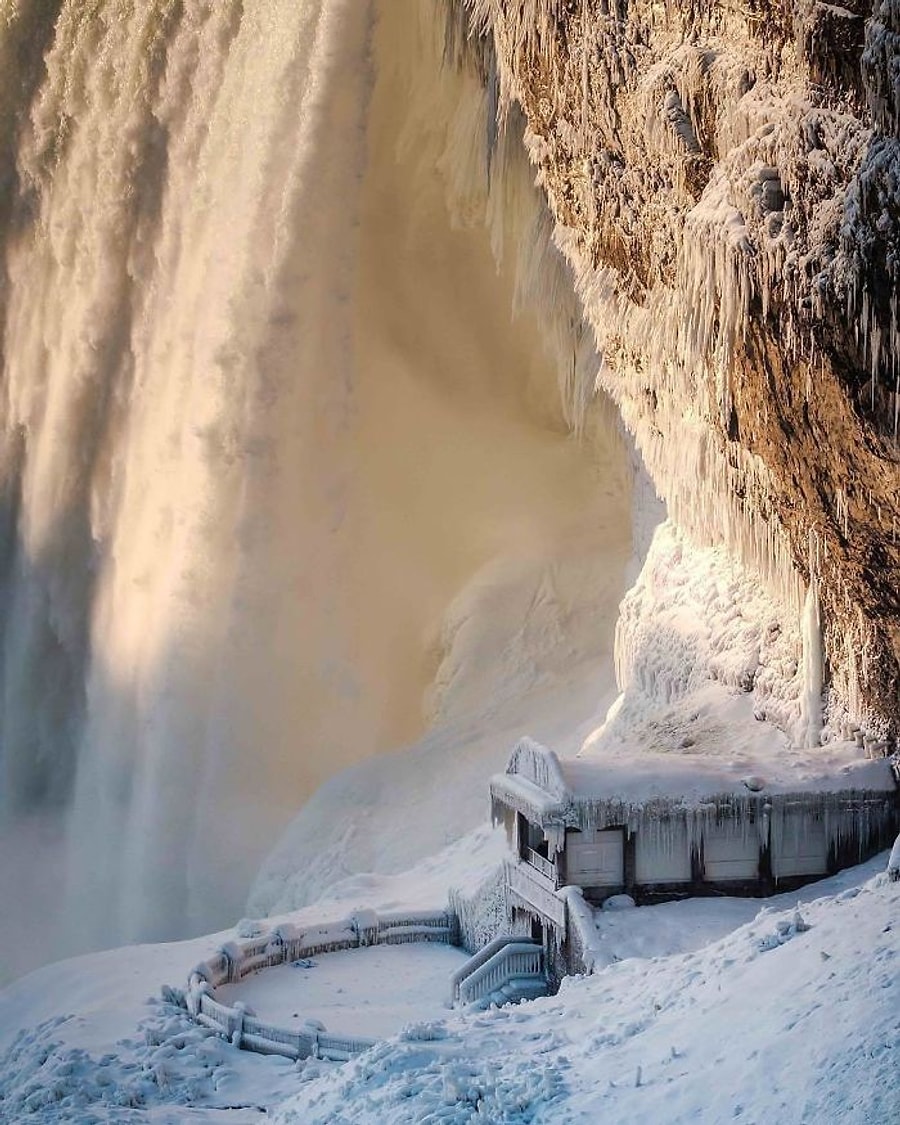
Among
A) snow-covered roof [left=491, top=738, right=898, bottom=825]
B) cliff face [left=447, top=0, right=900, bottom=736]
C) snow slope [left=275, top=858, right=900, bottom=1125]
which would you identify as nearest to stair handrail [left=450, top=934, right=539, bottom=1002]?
snow-covered roof [left=491, top=738, right=898, bottom=825]

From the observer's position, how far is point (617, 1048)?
8.63 m

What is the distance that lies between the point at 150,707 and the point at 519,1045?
1068 cm

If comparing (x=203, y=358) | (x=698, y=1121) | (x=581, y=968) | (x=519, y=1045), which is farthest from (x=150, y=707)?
(x=698, y=1121)

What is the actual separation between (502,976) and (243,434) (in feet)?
26.1

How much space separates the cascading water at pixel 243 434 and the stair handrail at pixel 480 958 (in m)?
6.36

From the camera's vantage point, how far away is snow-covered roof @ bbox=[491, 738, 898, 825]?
1161 centimetres

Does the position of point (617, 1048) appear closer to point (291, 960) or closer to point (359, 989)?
point (359, 989)

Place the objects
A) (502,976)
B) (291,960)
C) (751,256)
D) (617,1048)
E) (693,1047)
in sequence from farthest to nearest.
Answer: (291,960) < (502,976) < (751,256) < (617,1048) < (693,1047)

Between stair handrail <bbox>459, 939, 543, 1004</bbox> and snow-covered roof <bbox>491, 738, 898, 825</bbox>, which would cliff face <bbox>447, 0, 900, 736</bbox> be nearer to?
snow-covered roof <bbox>491, 738, 898, 825</bbox>

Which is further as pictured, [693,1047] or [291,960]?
[291,960]

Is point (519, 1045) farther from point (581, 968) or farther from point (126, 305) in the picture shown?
point (126, 305)

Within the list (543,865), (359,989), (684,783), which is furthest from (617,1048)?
(359,989)

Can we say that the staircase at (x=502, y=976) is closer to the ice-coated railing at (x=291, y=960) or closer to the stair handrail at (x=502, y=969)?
the stair handrail at (x=502, y=969)

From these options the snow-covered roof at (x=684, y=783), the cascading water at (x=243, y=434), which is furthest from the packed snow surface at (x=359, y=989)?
the cascading water at (x=243, y=434)
